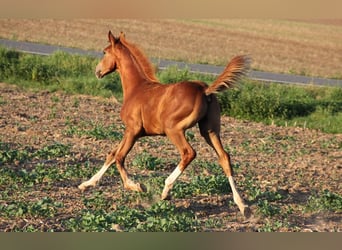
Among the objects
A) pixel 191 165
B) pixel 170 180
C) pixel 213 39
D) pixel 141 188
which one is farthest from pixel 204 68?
pixel 170 180

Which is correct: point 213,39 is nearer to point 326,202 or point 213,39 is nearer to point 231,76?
point 326,202

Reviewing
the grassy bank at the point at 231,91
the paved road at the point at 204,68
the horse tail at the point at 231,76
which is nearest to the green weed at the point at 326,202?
the horse tail at the point at 231,76

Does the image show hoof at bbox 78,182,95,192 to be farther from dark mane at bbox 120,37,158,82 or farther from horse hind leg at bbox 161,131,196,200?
dark mane at bbox 120,37,158,82

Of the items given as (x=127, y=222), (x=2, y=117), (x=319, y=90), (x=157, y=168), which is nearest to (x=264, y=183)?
(x=157, y=168)

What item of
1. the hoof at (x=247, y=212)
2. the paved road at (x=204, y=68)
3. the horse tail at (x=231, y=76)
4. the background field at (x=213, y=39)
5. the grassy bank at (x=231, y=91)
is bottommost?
the background field at (x=213, y=39)

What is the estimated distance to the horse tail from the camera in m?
8.66

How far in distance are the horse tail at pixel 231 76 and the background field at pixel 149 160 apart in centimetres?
128

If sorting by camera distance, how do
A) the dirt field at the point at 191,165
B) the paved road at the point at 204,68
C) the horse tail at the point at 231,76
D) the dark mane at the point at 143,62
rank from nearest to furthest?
the dirt field at the point at 191,165
the horse tail at the point at 231,76
the dark mane at the point at 143,62
the paved road at the point at 204,68

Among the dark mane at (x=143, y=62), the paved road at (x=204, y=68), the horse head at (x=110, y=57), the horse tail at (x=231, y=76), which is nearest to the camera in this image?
the horse tail at (x=231, y=76)

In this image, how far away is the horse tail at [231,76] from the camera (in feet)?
28.4

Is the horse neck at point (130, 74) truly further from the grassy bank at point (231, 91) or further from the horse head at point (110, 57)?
the grassy bank at point (231, 91)

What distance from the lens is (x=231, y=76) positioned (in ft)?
28.6

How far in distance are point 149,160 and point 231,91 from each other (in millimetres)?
6425

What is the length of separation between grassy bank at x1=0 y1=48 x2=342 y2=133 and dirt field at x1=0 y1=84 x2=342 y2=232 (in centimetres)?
64
